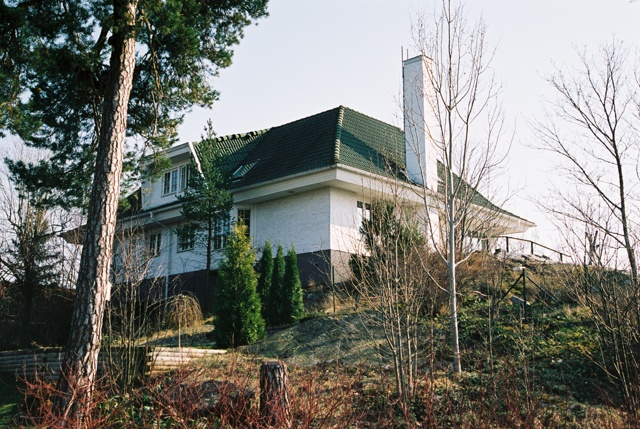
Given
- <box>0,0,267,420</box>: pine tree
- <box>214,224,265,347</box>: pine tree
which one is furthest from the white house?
<box>0,0,267,420</box>: pine tree

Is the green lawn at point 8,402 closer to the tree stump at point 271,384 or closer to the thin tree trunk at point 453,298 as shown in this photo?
the tree stump at point 271,384

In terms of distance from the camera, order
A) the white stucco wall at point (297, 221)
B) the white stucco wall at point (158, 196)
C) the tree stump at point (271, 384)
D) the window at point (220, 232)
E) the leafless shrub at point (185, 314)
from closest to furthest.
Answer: the tree stump at point (271, 384)
the leafless shrub at point (185, 314)
the white stucco wall at point (297, 221)
the window at point (220, 232)
the white stucco wall at point (158, 196)

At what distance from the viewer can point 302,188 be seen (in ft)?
67.7

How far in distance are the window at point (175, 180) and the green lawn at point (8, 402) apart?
1145 centimetres

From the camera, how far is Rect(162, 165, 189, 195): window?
82.5 feet

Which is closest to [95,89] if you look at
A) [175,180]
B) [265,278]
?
[265,278]

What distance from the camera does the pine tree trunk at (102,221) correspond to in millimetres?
10117

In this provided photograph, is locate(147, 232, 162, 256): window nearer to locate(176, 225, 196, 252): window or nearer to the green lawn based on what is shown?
locate(176, 225, 196, 252): window

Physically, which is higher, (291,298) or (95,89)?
(95,89)

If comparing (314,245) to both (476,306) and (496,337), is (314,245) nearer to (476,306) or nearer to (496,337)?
(476,306)

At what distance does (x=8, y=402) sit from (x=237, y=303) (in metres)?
Answer: 4.93

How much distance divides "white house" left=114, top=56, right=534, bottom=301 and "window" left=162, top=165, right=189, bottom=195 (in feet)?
0.13

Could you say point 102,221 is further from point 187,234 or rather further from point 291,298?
point 187,234

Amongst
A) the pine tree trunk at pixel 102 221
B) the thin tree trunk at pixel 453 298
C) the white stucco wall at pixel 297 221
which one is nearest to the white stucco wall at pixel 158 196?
the white stucco wall at pixel 297 221
